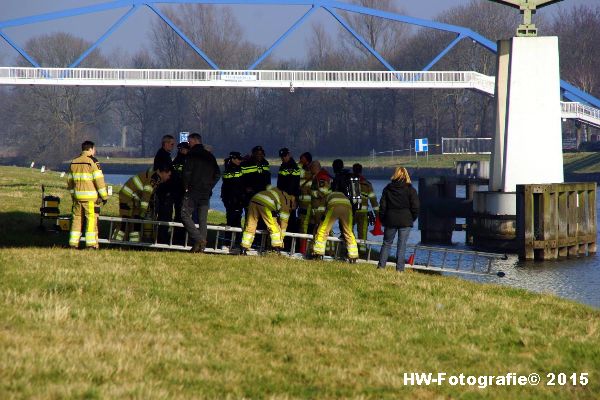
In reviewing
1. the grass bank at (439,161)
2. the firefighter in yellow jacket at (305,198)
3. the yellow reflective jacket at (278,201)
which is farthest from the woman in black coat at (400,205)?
the grass bank at (439,161)

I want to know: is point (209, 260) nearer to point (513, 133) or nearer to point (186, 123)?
point (513, 133)

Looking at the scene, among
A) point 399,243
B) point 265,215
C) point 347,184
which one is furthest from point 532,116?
point 265,215

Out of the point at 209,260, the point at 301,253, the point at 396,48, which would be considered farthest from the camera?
the point at 396,48

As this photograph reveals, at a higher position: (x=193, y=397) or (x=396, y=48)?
(x=396, y=48)

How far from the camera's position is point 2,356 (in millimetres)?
8102

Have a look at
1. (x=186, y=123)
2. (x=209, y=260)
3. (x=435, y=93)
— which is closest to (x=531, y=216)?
(x=209, y=260)

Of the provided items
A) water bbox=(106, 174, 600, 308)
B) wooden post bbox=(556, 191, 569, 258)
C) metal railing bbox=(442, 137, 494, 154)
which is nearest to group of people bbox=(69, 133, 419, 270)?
water bbox=(106, 174, 600, 308)

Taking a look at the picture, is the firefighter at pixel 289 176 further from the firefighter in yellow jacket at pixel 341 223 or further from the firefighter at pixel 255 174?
the firefighter in yellow jacket at pixel 341 223

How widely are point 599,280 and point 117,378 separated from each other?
18.2m

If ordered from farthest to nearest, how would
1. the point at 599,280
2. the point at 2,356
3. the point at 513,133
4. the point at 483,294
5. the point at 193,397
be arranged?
the point at 513,133 → the point at 599,280 → the point at 483,294 → the point at 2,356 → the point at 193,397

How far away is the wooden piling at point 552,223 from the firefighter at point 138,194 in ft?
40.4

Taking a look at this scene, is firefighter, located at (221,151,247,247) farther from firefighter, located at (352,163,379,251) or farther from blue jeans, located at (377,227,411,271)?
blue jeans, located at (377,227,411,271)

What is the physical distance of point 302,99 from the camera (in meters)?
99.1

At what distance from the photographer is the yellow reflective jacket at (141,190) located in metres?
17.7
